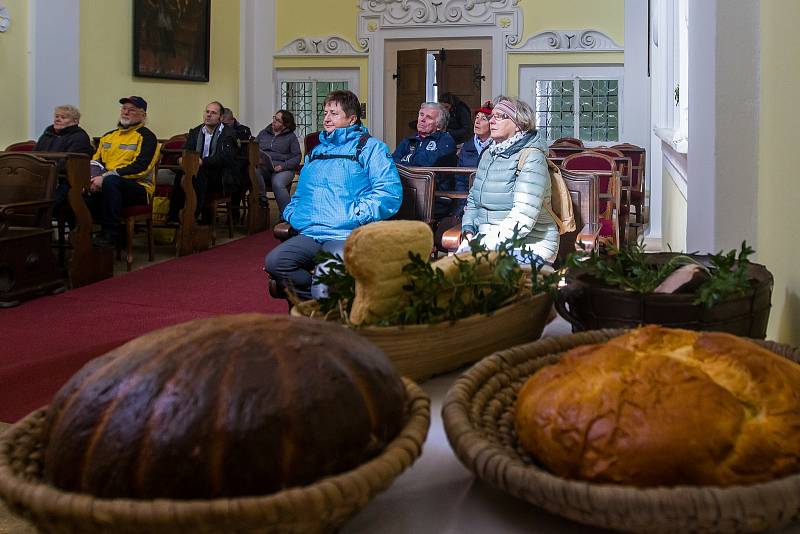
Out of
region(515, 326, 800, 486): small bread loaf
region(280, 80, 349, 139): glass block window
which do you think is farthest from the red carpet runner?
region(280, 80, 349, 139): glass block window

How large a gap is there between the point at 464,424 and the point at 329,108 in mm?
4219

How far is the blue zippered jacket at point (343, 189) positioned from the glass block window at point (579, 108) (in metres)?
8.82

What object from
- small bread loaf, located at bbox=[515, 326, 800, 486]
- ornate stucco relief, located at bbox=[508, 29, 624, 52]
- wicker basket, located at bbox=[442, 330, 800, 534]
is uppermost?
ornate stucco relief, located at bbox=[508, 29, 624, 52]

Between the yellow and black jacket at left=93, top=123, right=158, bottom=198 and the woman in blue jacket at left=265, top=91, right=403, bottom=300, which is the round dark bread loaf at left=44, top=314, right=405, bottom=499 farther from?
the yellow and black jacket at left=93, top=123, right=158, bottom=198

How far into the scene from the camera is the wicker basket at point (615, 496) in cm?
80

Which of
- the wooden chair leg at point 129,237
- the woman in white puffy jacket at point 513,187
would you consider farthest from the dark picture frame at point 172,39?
the woman in white puffy jacket at point 513,187

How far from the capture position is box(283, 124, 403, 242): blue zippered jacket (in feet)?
16.2

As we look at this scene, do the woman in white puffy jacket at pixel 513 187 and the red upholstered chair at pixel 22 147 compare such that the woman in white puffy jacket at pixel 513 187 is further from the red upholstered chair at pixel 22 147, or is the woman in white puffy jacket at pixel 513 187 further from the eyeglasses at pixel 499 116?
the red upholstered chair at pixel 22 147

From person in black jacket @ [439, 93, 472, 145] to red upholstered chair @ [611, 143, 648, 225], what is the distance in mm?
1777

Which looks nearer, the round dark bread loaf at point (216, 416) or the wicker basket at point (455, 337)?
the round dark bread loaf at point (216, 416)

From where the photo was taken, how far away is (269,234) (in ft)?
35.7

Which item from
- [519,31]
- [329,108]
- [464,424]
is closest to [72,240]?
[329,108]

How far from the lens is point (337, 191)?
5000 mm

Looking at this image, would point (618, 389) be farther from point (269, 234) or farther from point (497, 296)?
point (269, 234)
